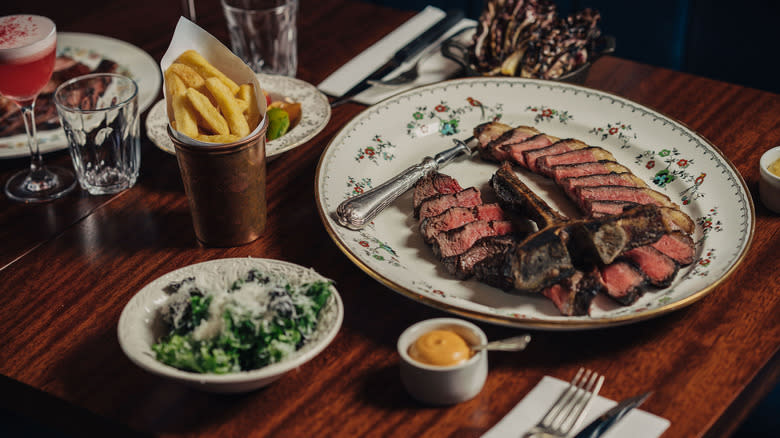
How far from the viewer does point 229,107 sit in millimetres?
1748

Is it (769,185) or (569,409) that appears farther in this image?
(769,185)

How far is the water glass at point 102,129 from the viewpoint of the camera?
2.04 m

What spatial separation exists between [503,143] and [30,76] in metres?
1.33

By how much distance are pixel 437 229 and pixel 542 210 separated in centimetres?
27

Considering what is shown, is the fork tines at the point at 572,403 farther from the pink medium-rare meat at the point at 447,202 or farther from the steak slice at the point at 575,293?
the pink medium-rare meat at the point at 447,202

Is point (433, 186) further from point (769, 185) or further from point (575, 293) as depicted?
point (769, 185)

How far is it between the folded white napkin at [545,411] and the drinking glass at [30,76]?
1.48 meters

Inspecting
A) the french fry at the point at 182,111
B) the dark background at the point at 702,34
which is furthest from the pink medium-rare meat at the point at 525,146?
the dark background at the point at 702,34

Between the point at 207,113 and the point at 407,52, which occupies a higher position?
the point at 207,113

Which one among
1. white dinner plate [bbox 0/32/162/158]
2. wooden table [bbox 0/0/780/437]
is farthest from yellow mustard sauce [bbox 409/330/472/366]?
white dinner plate [bbox 0/32/162/158]

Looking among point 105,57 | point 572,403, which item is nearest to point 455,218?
point 572,403

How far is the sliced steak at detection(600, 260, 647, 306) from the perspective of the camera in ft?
5.46

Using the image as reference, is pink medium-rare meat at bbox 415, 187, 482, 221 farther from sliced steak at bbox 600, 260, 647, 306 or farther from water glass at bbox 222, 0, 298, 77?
water glass at bbox 222, 0, 298, 77

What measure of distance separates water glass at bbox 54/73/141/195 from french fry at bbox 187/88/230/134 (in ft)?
1.34
